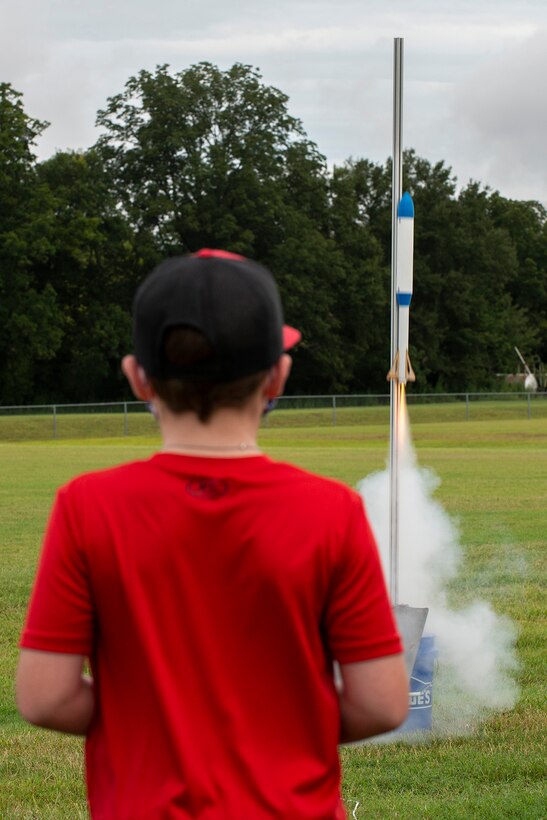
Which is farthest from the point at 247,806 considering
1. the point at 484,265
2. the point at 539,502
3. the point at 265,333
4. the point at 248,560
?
the point at 484,265

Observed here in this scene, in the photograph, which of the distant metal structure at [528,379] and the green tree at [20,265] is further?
the distant metal structure at [528,379]

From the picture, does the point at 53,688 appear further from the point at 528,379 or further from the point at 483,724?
the point at 528,379

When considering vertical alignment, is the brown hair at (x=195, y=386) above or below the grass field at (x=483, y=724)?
above

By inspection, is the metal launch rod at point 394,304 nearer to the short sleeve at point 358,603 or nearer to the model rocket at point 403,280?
the model rocket at point 403,280

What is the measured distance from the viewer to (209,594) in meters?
1.81

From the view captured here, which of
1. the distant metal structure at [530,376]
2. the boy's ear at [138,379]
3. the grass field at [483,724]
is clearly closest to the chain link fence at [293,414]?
the grass field at [483,724]

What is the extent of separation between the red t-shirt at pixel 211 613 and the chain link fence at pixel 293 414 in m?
35.0

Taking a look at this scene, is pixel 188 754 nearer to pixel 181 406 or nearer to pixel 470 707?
pixel 181 406

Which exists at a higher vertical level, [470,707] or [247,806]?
[247,806]

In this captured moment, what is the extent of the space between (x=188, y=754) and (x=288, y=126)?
65.8 m

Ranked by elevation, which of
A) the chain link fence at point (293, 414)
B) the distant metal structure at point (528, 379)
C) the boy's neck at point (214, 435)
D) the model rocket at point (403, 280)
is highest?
the model rocket at point (403, 280)

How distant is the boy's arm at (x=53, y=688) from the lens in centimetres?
186

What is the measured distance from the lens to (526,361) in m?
80.9

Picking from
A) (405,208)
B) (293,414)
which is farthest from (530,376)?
(405,208)
